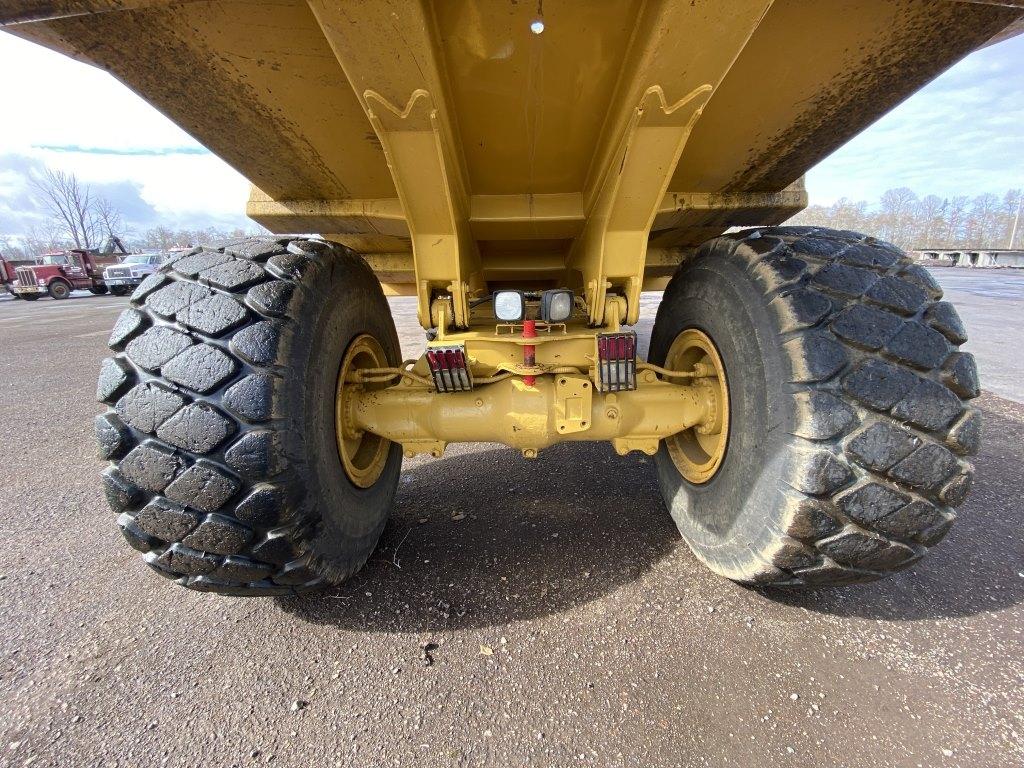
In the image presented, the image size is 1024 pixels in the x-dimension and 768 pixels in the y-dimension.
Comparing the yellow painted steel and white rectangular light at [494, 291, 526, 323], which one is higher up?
white rectangular light at [494, 291, 526, 323]

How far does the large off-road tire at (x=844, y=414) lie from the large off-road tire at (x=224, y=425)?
5.27 ft

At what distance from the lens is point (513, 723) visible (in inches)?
57.6

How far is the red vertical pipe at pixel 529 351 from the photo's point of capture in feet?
6.35

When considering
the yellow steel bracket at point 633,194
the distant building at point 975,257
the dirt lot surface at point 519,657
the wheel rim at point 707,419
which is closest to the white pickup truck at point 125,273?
the dirt lot surface at point 519,657

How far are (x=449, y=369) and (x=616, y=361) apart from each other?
68cm

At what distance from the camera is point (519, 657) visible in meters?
1.69

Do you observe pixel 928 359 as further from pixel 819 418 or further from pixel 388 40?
pixel 388 40

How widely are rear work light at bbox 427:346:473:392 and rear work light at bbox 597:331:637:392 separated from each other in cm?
55

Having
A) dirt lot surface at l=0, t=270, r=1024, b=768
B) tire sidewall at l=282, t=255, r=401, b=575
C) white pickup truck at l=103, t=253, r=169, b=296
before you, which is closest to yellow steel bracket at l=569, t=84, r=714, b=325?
tire sidewall at l=282, t=255, r=401, b=575

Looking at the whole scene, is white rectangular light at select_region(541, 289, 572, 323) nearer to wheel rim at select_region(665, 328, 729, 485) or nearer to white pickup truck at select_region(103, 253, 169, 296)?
wheel rim at select_region(665, 328, 729, 485)

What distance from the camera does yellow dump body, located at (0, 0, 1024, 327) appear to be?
121 cm

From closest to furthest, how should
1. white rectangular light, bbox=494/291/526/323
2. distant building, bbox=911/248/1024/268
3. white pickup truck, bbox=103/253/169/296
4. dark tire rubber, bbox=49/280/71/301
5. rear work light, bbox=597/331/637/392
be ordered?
rear work light, bbox=597/331/637/392
white rectangular light, bbox=494/291/526/323
dark tire rubber, bbox=49/280/71/301
white pickup truck, bbox=103/253/169/296
distant building, bbox=911/248/1024/268

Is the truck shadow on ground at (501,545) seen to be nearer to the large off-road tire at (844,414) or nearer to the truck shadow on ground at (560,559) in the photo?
the truck shadow on ground at (560,559)

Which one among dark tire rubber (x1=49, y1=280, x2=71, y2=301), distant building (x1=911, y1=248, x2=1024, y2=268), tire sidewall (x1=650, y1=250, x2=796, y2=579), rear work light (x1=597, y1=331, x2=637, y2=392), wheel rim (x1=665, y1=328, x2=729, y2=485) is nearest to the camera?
tire sidewall (x1=650, y1=250, x2=796, y2=579)
